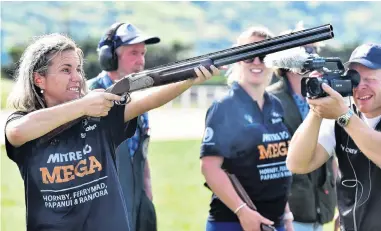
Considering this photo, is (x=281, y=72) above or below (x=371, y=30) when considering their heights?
below

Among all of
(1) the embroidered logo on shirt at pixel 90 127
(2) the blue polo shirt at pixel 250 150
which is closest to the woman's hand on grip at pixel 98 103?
(1) the embroidered logo on shirt at pixel 90 127

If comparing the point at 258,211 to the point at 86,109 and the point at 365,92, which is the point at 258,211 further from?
the point at 86,109

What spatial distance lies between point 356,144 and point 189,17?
69983 mm

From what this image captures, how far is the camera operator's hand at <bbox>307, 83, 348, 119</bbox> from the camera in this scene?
3.80 m

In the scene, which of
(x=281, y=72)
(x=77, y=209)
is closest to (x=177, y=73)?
(x=77, y=209)

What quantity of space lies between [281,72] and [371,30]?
54.5 m

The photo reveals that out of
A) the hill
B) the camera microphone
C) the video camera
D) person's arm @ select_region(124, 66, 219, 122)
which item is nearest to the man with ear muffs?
person's arm @ select_region(124, 66, 219, 122)

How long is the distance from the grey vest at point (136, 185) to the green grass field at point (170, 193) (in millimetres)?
3550

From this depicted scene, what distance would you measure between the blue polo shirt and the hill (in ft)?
179

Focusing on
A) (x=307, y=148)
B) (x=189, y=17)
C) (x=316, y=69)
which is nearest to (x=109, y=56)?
(x=307, y=148)

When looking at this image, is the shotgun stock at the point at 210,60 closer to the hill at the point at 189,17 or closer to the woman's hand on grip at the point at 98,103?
the woman's hand on grip at the point at 98,103

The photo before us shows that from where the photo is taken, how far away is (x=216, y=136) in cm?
519

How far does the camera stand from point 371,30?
191ft

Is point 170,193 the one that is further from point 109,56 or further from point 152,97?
point 152,97
